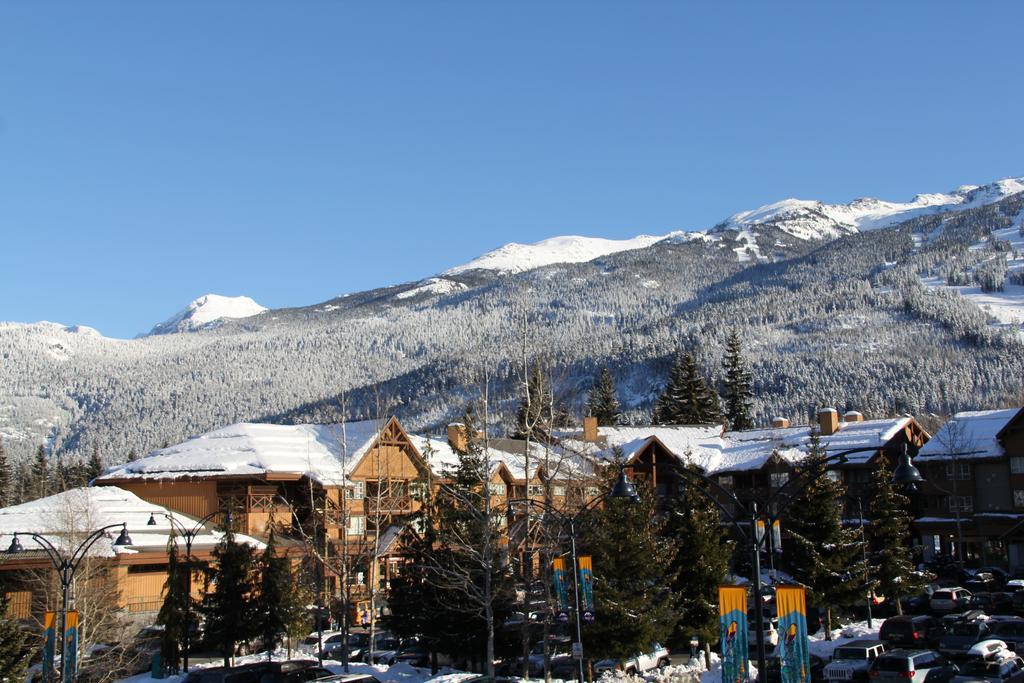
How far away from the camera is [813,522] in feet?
146

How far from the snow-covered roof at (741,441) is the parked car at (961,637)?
92.4 ft

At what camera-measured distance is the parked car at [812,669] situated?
33031mm

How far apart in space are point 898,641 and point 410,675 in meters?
18.6

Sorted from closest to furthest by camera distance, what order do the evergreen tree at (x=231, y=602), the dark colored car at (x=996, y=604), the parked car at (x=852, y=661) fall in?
the parked car at (x=852, y=661) < the evergreen tree at (x=231, y=602) < the dark colored car at (x=996, y=604)

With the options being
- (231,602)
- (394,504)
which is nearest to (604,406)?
(394,504)

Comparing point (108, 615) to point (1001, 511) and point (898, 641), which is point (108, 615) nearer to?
point (898, 641)

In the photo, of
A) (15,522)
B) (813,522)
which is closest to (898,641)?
(813,522)

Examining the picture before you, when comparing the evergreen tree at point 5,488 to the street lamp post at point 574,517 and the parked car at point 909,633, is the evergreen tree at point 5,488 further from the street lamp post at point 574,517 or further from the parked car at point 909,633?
the parked car at point 909,633

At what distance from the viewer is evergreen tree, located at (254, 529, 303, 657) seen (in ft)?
132

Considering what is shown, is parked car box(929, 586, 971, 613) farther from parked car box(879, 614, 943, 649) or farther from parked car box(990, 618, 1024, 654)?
parked car box(990, 618, 1024, 654)

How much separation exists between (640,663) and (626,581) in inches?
163

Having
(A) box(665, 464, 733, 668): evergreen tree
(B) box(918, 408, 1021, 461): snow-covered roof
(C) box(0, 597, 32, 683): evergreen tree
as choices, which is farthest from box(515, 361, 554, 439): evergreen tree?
(B) box(918, 408, 1021, 461): snow-covered roof

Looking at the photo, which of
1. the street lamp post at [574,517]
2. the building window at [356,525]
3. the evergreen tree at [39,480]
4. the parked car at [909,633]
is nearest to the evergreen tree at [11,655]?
the street lamp post at [574,517]

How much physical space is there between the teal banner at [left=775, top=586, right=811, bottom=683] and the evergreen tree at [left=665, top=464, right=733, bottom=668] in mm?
13925
